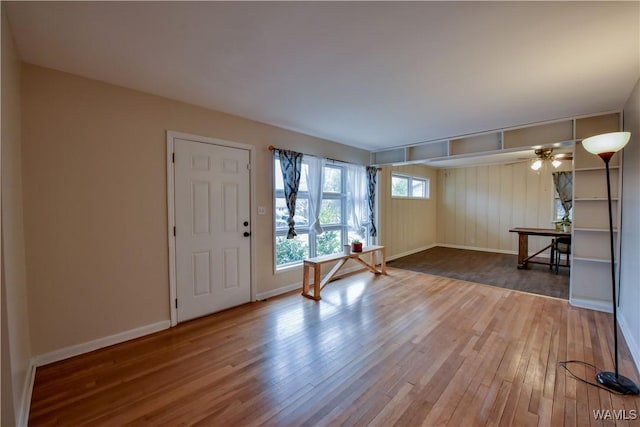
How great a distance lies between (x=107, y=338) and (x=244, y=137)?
96.5 inches

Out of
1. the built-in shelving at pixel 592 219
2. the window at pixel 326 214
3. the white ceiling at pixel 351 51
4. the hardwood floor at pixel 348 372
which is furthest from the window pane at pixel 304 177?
the built-in shelving at pixel 592 219

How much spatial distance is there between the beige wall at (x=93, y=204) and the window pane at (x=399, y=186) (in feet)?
14.6

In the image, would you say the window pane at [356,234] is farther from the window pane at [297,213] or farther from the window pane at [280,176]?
the window pane at [280,176]

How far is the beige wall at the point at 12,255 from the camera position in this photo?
1369mm

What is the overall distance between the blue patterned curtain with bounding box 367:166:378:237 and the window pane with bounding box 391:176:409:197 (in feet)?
3.50

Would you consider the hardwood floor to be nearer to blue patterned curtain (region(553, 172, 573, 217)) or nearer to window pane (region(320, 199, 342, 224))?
window pane (region(320, 199, 342, 224))

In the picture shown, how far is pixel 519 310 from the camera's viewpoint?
129 inches

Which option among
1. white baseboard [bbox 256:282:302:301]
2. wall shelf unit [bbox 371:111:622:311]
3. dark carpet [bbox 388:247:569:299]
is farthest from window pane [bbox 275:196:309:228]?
wall shelf unit [bbox 371:111:622:311]

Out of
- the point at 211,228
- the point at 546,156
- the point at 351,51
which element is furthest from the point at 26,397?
the point at 546,156

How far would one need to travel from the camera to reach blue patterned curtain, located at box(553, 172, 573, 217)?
597 centimetres

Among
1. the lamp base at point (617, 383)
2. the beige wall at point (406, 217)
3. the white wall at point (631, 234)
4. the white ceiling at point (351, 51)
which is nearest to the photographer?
the white ceiling at point (351, 51)

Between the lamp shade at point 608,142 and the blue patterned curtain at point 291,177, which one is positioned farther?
the blue patterned curtain at point 291,177

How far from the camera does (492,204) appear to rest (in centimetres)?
714

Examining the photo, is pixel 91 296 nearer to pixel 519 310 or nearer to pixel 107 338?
pixel 107 338
